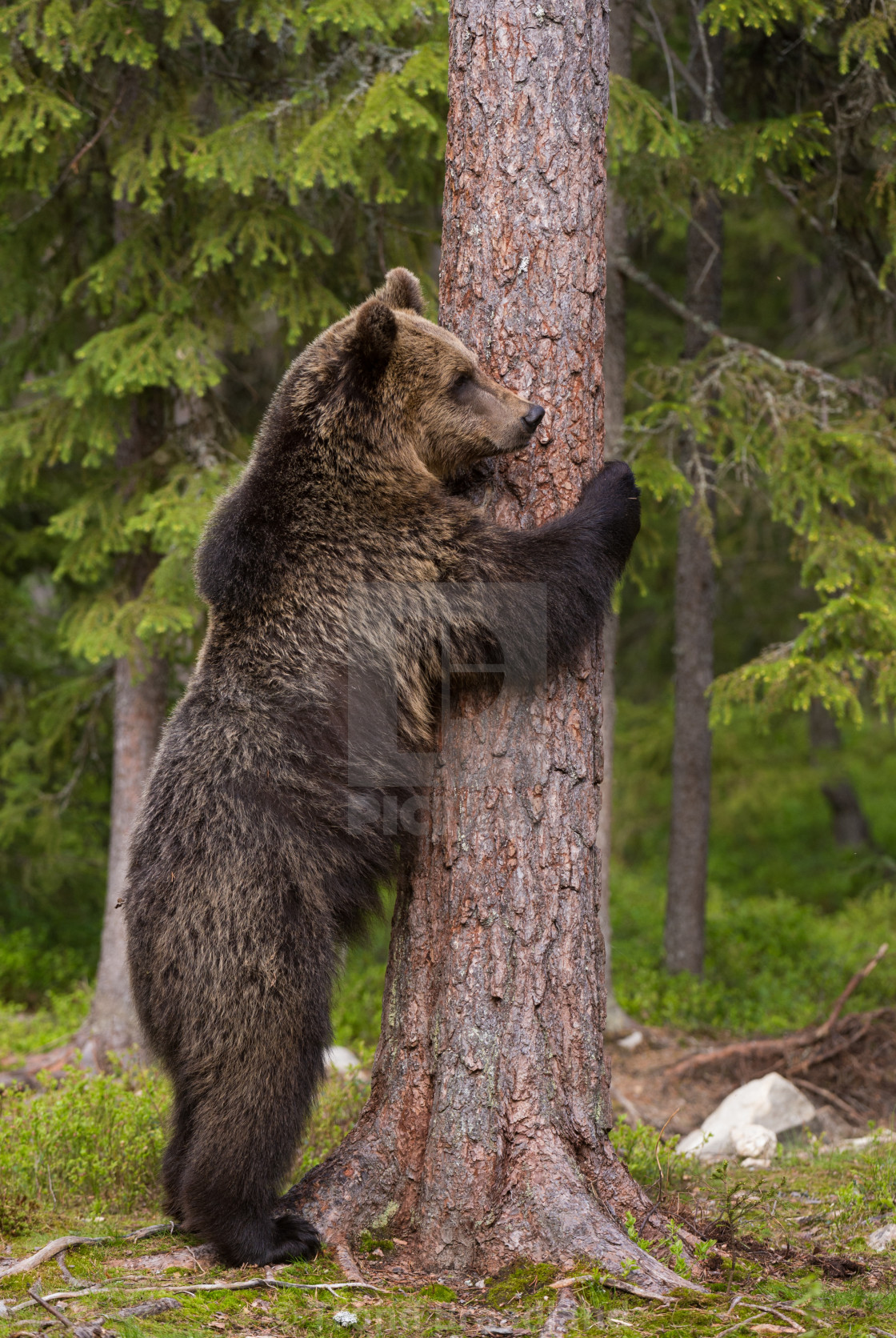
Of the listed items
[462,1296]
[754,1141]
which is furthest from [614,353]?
[462,1296]

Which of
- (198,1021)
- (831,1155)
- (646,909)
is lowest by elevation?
(646,909)

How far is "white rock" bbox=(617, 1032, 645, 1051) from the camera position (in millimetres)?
9133

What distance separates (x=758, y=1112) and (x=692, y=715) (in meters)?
4.60

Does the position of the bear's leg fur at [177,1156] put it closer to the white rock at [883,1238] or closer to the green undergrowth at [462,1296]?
the green undergrowth at [462,1296]

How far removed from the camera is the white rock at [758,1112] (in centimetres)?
654

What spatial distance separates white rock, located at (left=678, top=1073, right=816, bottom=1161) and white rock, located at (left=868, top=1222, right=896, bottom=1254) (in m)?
1.99

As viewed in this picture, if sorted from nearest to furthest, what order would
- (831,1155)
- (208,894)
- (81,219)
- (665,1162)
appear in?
(208,894), (665,1162), (831,1155), (81,219)

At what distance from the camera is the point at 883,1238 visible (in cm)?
439

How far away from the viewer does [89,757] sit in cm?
1066

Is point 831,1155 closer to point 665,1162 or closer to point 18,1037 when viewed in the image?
point 665,1162

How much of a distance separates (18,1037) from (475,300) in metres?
7.35

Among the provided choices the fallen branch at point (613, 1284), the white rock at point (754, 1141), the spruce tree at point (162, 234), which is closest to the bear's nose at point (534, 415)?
the fallen branch at point (613, 1284)

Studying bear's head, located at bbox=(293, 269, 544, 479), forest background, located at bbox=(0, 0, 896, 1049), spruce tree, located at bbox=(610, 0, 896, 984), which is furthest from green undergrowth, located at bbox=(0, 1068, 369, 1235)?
spruce tree, located at bbox=(610, 0, 896, 984)

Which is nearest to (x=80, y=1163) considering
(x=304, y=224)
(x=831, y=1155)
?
(x=831, y=1155)
